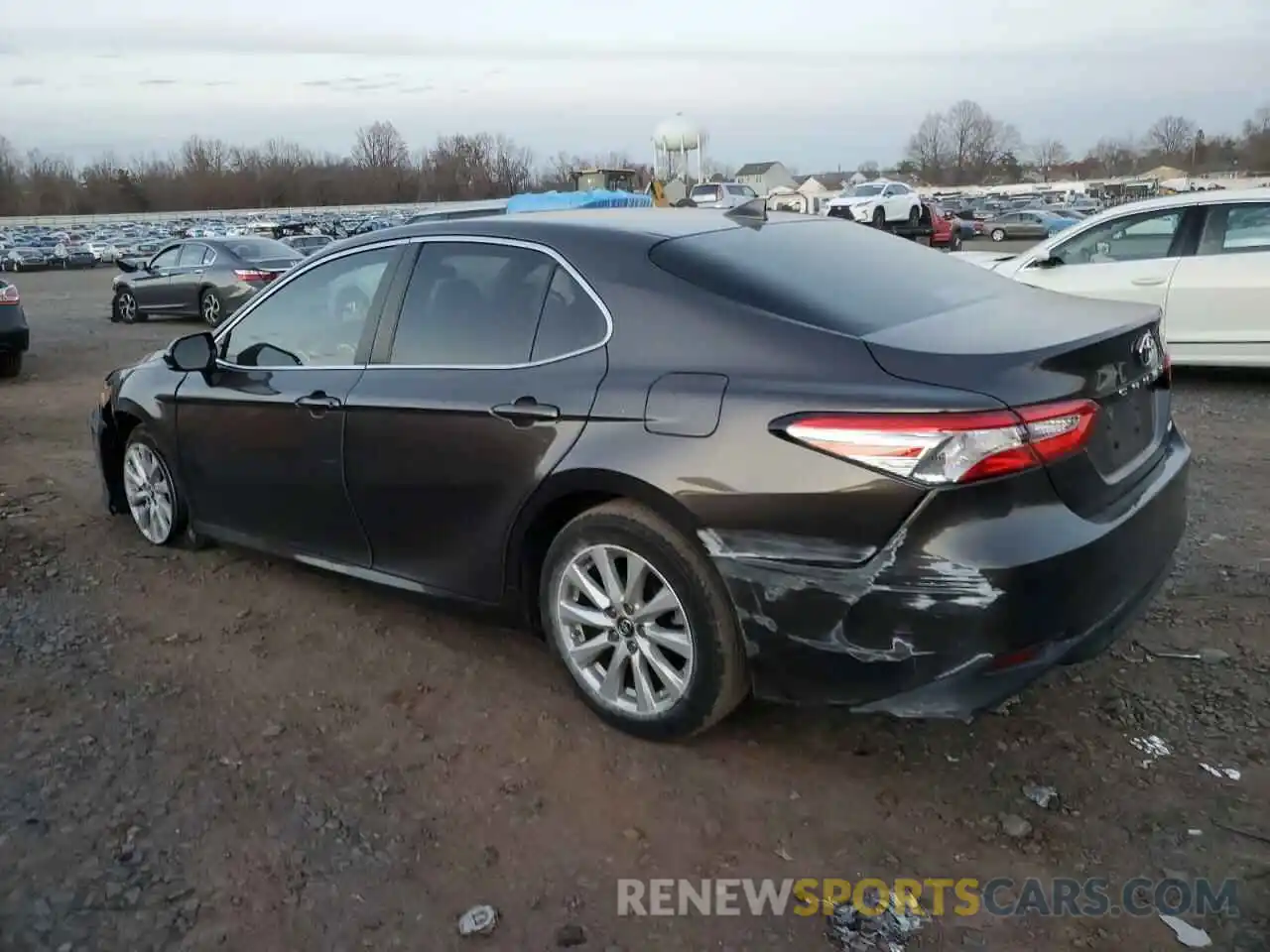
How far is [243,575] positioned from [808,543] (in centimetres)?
317

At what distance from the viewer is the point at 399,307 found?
4.02 m

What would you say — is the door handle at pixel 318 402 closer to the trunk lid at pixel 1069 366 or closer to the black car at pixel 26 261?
the trunk lid at pixel 1069 366

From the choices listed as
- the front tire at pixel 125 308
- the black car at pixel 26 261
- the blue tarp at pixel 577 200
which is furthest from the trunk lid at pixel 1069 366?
the black car at pixel 26 261

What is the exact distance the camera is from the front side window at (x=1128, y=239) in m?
8.88

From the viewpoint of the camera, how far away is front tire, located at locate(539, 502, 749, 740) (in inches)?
124

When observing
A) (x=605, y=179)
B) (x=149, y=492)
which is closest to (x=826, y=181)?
(x=605, y=179)

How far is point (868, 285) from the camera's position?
11.5ft

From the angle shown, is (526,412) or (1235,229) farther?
(1235,229)

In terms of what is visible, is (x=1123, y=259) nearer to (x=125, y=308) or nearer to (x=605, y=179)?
(x=125, y=308)

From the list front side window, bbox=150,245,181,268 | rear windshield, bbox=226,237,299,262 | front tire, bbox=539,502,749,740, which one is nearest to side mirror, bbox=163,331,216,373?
front tire, bbox=539,502,749,740

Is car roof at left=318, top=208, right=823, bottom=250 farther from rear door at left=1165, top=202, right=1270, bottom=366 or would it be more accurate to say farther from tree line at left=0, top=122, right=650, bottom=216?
tree line at left=0, top=122, right=650, bottom=216

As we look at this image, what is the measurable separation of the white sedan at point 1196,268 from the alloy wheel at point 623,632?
6.37 m

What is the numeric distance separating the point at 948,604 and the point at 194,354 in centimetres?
344

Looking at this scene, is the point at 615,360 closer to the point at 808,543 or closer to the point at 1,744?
the point at 808,543
